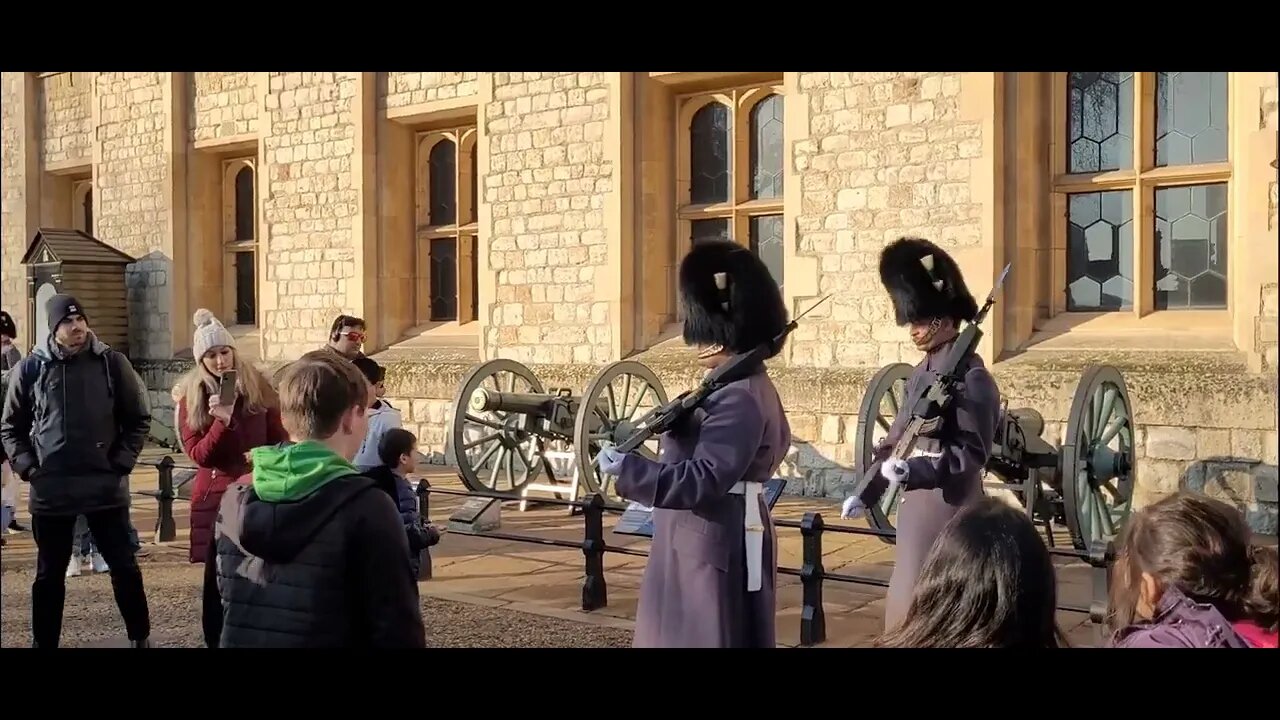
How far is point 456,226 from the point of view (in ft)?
37.8

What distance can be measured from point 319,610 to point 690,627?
3.52 feet

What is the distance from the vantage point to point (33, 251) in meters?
13.9

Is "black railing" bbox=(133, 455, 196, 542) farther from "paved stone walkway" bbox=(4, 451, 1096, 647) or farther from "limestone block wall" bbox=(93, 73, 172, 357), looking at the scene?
"limestone block wall" bbox=(93, 73, 172, 357)

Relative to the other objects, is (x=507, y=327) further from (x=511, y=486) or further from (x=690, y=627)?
(x=690, y=627)

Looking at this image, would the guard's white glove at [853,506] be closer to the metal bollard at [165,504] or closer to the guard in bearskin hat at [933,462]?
the guard in bearskin hat at [933,462]

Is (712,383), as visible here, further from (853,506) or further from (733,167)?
(733,167)

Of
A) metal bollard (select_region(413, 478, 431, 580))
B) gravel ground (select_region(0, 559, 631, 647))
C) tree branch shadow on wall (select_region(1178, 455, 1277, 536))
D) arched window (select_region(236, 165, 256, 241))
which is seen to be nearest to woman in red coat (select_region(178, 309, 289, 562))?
gravel ground (select_region(0, 559, 631, 647))

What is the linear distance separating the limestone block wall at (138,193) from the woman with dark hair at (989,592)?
43.6 feet

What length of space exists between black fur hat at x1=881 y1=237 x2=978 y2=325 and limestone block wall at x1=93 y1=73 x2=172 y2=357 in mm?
11241

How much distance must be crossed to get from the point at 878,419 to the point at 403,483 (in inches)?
155

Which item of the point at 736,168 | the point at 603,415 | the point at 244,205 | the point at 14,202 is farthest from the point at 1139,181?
the point at 14,202

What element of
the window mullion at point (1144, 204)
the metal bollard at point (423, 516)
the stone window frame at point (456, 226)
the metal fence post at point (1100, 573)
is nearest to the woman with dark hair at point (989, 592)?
the metal fence post at point (1100, 573)

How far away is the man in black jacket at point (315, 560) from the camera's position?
2195 millimetres
